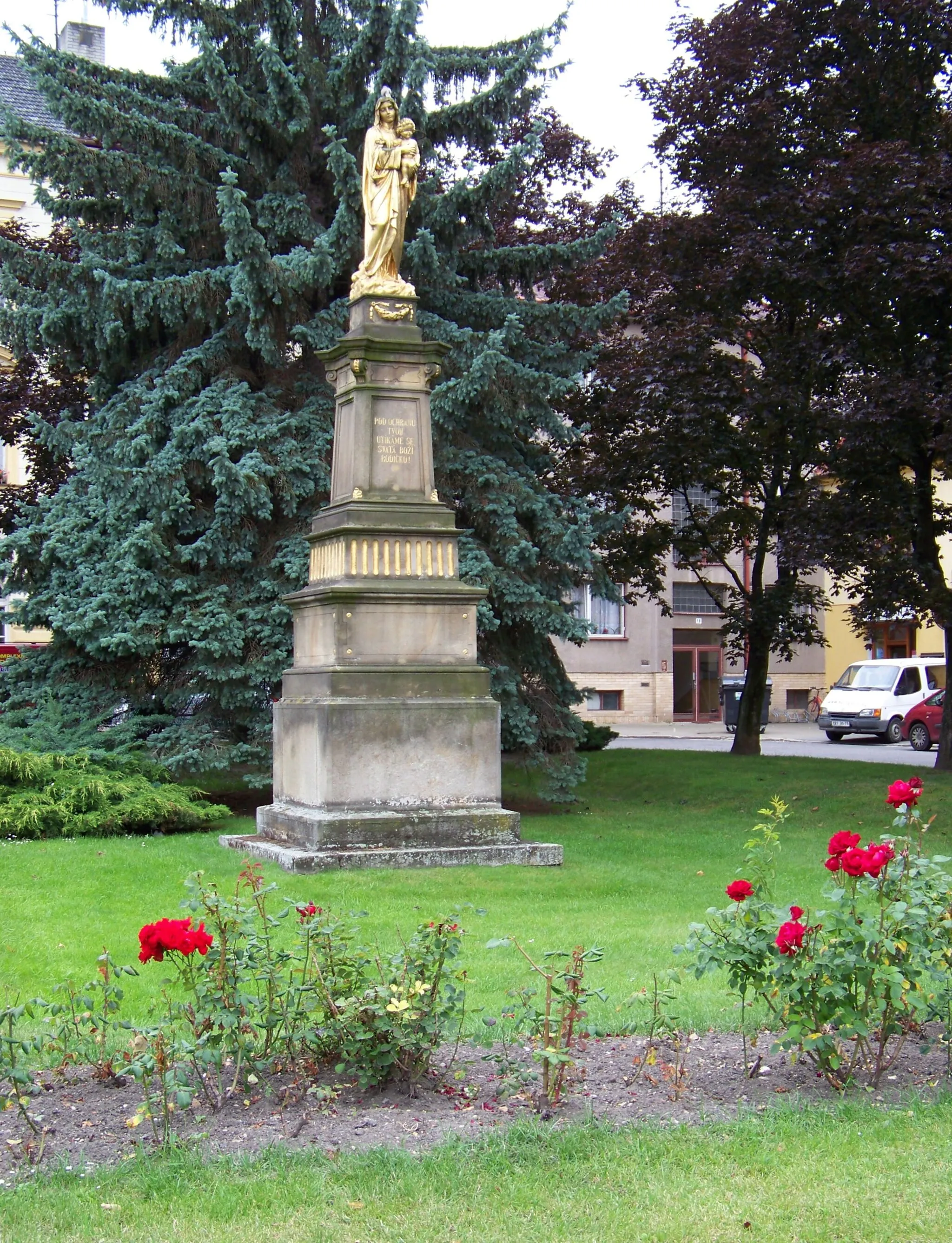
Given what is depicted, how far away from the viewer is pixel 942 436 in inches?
547

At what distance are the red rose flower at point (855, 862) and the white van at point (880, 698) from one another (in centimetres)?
3048

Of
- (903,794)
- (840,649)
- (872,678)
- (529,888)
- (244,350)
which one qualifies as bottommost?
(529,888)

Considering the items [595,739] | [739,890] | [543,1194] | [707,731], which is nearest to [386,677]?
[739,890]

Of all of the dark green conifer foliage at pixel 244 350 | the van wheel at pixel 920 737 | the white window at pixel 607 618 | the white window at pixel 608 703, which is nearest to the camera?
the dark green conifer foliage at pixel 244 350

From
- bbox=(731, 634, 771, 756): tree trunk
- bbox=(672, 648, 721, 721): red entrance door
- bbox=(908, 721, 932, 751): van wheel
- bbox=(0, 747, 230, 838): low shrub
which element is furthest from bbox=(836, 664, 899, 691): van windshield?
bbox=(0, 747, 230, 838): low shrub

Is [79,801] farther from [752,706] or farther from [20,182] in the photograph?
[20,182]

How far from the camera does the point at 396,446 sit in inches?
479

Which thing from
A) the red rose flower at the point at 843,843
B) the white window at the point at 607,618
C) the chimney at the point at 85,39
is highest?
the chimney at the point at 85,39

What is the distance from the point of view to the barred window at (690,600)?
145ft

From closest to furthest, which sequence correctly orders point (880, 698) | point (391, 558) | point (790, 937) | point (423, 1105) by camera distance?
point (790, 937)
point (423, 1105)
point (391, 558)
point (880, 698)

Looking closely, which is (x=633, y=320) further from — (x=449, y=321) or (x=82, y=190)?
(x=82, y=190)

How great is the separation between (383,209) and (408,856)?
595 centimetres

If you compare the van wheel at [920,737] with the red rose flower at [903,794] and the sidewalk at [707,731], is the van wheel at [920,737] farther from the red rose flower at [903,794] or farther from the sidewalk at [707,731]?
the red rose flower at [903,794]

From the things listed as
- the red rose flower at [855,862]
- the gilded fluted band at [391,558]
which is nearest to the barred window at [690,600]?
the gilded fluted band at [391,558]
